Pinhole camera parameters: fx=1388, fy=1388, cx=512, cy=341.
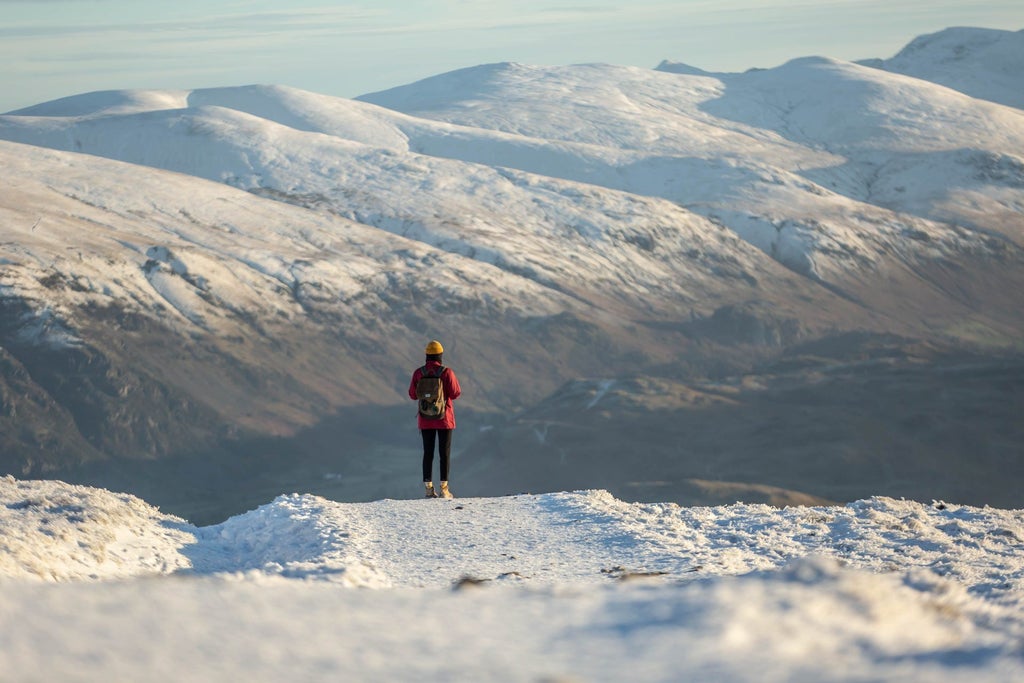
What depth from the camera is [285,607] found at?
25.6ft

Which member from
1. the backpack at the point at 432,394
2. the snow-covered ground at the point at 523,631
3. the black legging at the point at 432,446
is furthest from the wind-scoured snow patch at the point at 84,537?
the black legging at the point at 432,446

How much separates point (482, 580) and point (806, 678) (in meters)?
7.34

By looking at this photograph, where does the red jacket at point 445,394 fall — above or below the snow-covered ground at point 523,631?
below

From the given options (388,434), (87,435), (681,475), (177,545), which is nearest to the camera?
(177,545)

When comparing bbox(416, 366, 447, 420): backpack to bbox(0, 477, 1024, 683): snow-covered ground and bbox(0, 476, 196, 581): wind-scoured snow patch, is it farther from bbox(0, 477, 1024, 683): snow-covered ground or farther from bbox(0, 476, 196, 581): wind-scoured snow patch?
bbox(0, 477, 1024, 683): snow-covered ground

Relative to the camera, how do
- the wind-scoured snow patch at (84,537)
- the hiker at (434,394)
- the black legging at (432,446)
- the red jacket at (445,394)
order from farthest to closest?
the black legging at (432,446) → the red jacket at (445,394) → the hiker at (434,394) → the wind-scoured snow patch at (84,537)

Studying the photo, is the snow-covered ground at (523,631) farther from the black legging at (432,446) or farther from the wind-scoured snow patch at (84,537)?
the black legging at (432,446)

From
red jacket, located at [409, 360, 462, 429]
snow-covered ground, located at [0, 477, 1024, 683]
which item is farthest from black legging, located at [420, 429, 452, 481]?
snow-covered ground, located at [0, 477, 1024, 683]

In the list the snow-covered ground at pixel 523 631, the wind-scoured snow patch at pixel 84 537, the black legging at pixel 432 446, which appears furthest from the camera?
the black legging at pixel 432 446

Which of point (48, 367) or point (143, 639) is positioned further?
point (48, 367)

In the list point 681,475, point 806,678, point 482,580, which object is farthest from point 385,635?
point 681,475

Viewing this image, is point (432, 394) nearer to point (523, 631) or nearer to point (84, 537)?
point (84, 537)

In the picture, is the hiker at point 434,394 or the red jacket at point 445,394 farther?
the red jacket at point 445,394

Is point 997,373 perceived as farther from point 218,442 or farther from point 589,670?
point 589,670
